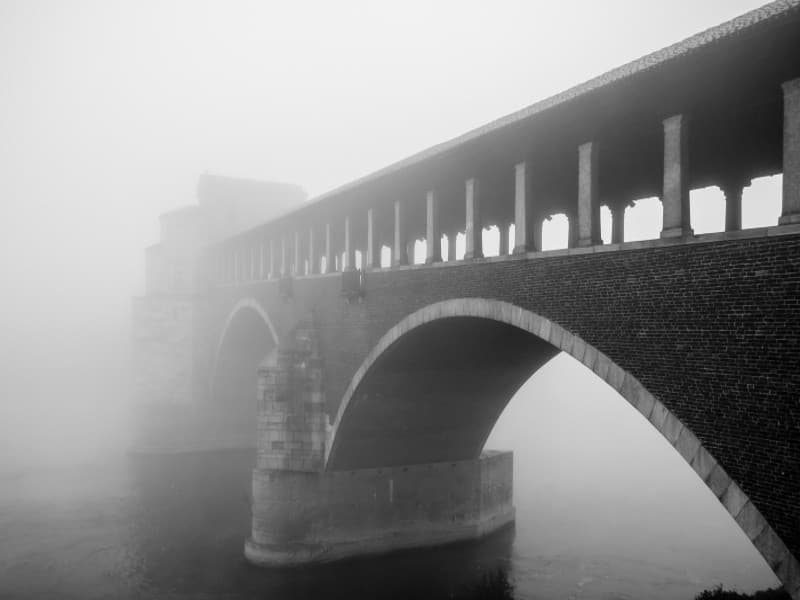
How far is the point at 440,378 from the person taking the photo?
22453mm

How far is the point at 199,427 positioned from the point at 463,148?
34334 mm

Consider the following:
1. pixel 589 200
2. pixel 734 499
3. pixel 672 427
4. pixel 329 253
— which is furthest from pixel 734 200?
pixel 329 253

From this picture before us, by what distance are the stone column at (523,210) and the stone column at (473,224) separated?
1.72 metres

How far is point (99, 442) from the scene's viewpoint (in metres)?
47.0

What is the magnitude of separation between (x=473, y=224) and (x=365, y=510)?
39.2ft

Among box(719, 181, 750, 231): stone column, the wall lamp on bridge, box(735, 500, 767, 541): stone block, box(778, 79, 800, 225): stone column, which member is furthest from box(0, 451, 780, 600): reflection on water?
box(778, 79, 800, 225): stone column

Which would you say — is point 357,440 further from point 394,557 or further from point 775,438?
point 775,438

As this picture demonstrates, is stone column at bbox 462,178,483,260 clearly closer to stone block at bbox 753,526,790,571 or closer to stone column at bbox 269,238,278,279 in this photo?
stone block at bbox 753,526,790,571

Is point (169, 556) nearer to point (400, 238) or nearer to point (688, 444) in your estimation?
point (400, 238)

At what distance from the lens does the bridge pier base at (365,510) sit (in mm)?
22906

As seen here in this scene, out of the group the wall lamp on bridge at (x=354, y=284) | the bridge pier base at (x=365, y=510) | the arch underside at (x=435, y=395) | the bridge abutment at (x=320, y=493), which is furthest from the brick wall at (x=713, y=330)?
the bridge pier base at (x=365, y=510)

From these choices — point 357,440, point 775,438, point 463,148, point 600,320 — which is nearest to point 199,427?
point 357,440

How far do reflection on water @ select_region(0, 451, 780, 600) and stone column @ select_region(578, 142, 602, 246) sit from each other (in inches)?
498

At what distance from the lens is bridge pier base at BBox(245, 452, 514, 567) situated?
75.2ft
